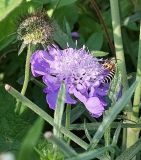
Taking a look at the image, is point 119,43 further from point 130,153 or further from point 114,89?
point 130,153

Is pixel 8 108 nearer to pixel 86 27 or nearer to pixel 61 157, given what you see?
pixel 61 157

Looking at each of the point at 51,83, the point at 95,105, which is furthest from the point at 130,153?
the point at 51,83

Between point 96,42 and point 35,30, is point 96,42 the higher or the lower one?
the lower one

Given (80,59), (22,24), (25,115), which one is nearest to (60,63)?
(80,59)

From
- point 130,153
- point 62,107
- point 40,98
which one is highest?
point 62,107

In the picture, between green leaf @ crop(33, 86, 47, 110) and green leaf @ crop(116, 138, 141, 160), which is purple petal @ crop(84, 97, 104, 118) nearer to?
green leaf @ crop(116, 138, 141, 160)

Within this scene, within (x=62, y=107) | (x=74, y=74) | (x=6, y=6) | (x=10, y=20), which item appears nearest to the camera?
(x=62, y=107)

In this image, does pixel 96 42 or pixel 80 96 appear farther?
pixel 96 42

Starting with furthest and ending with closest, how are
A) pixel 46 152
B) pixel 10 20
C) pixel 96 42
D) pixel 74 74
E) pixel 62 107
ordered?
pixel 96 42 → pixel 10 20 → pixel 74 74 → pixel 46 152 → pixel 62 107
